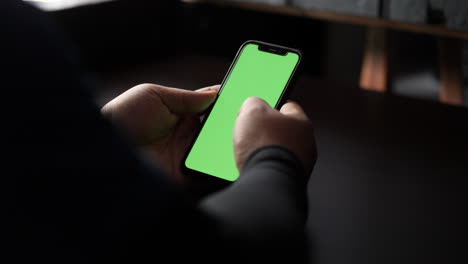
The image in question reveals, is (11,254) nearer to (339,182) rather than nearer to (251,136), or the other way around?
(251,136)

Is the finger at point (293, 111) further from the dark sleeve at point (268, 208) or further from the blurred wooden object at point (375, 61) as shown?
the blurred wooden object at point (375, 61)

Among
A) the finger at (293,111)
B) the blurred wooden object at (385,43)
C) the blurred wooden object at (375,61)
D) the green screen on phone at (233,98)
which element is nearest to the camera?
the finger at (293,111)

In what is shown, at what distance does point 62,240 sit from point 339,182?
0.51 meters

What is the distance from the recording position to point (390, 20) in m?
1.25

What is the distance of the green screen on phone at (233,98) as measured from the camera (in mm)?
700

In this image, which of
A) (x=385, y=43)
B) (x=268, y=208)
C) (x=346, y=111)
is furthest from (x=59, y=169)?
(x=385, y=43)

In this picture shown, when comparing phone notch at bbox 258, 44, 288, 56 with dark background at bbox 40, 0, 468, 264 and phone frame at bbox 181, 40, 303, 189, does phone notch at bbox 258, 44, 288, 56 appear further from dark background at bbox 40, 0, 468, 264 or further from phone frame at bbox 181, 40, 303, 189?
dark background at bbox 40, 0, 468, 264

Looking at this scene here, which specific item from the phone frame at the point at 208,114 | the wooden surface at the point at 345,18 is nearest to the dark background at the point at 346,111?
the wooden surface at the point at 345,18

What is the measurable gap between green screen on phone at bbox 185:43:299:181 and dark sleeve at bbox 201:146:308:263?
0.89 ft

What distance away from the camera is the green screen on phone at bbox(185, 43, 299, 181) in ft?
2.30

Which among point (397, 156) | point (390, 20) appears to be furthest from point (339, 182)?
point (390, 20)

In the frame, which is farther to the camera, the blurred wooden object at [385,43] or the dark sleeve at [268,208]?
the blurred wooden object at [385,43]

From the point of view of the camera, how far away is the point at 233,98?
0.74m

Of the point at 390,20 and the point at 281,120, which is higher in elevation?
the point at 281,120
